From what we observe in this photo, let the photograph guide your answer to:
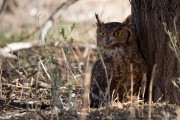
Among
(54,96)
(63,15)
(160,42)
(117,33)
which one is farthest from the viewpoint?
(63,15)

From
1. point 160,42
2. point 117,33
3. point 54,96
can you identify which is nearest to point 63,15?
point 117,33

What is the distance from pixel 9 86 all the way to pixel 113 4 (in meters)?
8.49

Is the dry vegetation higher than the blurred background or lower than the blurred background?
lower

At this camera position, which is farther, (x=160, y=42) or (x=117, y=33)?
(x=117, y=33)

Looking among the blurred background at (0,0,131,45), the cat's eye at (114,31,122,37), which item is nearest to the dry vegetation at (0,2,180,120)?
the cat's eye at (114,31,122,37)

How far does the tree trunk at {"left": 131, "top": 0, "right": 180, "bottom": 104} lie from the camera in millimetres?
5172

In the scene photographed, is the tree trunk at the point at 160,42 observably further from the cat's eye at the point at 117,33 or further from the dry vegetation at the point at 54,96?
the dry vegetation at the point at 54,96

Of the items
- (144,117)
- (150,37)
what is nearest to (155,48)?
(150,37)

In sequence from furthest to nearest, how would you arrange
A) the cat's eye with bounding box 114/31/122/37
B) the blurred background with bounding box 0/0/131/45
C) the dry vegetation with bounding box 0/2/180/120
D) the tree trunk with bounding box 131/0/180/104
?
the blurred background with bounding box 0/0/131/45 < the cat's eye with bounding box 114/31/122/37 < the tree trunk with bounding box 131/0/180/104 < the dry vegetation with bounding box 0/2/180/120

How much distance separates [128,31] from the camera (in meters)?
5.49

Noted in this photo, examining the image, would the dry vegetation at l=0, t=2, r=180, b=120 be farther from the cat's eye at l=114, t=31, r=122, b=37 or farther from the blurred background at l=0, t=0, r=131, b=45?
the blurred background at l=0, t=0, r=131, b=45

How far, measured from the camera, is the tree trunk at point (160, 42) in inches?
204

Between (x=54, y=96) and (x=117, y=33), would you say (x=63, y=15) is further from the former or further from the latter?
(x=54, y=96)

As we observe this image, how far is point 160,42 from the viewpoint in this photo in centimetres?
531
